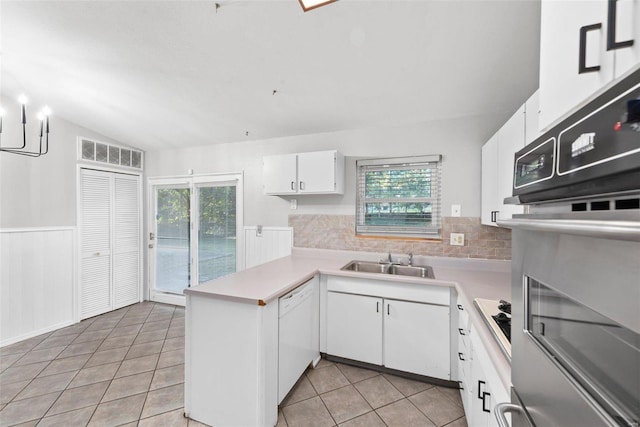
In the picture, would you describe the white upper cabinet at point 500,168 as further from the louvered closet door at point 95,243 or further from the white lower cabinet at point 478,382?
the louvered closet door at point 95,243

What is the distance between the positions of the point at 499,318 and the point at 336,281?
1.37m

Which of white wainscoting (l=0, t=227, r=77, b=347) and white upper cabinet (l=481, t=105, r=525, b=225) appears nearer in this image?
white upper cabinet (l=481, t=105, r=525, b=225)

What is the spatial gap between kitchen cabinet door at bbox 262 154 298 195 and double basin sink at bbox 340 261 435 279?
1023 millimetres

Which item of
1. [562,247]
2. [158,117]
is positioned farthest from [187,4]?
[562,247]

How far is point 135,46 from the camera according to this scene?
1.98 metres

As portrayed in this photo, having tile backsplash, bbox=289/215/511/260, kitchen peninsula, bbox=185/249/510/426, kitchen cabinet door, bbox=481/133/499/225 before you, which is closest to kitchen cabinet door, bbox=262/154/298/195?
tile backsplash, bbox=289/215/511/260

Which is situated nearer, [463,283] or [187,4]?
[187,4]

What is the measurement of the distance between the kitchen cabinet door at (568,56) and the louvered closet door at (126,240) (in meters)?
4.66

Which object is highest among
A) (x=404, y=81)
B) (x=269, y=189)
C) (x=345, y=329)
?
(x=404, y=81)

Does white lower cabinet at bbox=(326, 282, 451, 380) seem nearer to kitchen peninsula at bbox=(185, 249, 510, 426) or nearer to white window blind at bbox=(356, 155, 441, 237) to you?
kitchen peninsula at bbox=(185, 249, 510, 426)

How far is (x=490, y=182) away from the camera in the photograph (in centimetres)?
212

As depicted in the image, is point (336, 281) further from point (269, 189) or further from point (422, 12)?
point (422, 12)

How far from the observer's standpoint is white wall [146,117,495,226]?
2568 millimetres

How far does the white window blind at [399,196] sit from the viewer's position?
8.93 feet
